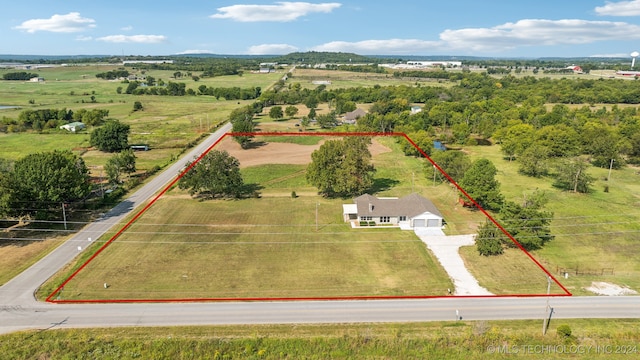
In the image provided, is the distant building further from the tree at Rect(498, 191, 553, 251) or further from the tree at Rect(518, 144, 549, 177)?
the tree at Rect(498, 191, 553, 251)

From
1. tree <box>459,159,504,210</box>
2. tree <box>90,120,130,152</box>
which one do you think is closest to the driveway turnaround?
tree <box>459,159,504,210</box>

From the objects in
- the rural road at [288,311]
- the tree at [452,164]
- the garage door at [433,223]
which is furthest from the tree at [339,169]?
the rural road at [288,311]

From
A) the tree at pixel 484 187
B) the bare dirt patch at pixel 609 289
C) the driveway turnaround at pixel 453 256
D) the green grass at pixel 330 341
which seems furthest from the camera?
the tree at pixel 484 187

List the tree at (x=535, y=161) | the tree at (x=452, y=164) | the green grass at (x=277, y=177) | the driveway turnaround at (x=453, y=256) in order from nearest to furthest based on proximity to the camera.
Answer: the driveway turnaround at (x=453, y=256), the tree at (x=452, y=164), the green grass at (x=277, y=177), the tree at (x=535, y=161)

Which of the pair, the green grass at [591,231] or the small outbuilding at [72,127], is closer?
the green grass at [591,231]

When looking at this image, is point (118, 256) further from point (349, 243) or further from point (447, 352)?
point (447, 352)

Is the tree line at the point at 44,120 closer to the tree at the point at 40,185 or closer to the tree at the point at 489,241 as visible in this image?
the tree at the point at 40,185

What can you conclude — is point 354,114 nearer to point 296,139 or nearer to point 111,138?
point 296,139
